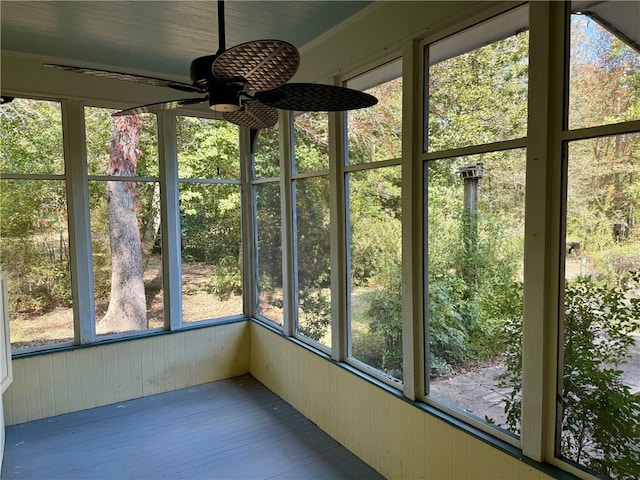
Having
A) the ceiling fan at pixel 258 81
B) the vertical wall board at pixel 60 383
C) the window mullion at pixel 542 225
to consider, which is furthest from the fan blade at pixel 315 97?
the vertical wall board at pixel 60 383

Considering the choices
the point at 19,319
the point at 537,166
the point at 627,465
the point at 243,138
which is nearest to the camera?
the point at 627,465

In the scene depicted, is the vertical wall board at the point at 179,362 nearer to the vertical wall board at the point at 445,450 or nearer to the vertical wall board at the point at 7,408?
the vertical wall board at the point at 7,408

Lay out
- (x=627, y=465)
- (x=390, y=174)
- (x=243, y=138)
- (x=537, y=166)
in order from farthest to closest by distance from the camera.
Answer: (x=243, y=138), (x=390, y=174), (x=537, y=166), (x=627, y=465)

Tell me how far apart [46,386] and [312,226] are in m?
2.66

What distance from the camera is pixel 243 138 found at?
4512 millimetres

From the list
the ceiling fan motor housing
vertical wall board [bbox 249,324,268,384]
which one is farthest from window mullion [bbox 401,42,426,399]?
vertical wall board [bbox 249,324,268,384]

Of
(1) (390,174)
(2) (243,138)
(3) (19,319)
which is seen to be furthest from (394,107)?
(3) (19,319)

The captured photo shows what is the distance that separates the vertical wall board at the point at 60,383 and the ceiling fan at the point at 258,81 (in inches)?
116

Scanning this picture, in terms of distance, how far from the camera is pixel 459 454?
226 cm

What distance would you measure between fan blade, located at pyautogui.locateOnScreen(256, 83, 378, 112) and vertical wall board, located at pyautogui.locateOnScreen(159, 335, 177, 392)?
3181 millimetres

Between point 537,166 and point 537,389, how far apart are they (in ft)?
3.24

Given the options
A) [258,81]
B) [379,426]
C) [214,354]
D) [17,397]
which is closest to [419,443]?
[379,426]

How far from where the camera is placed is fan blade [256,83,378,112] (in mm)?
1584

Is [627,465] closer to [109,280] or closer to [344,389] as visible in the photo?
[344,389]
